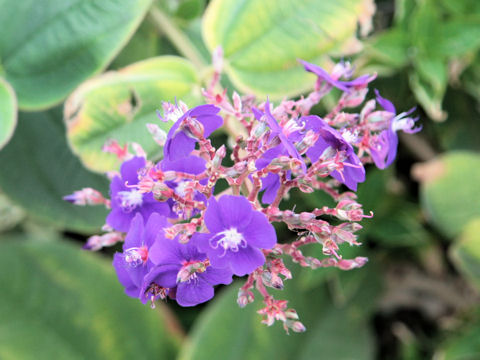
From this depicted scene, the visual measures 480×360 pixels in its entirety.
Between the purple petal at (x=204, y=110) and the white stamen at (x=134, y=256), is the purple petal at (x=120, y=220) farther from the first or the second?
the purple petal at (x=204, y=110)

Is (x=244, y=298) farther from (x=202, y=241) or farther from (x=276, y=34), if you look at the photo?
(x=276, y=34)

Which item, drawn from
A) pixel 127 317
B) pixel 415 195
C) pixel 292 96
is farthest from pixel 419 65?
pixel 127 317

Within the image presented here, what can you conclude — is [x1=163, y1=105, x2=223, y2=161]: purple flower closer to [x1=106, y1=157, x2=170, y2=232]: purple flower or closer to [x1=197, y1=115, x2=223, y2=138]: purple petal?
[x1=197, y1=115, x2=223, y2=138]: purple petal

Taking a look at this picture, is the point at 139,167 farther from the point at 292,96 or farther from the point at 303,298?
the point at 303,298

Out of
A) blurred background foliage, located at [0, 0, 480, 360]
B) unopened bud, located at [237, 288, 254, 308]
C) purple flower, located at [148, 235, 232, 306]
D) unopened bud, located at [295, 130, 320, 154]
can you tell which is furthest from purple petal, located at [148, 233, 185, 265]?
blurred background foliage, located at [0, 0, 480, 360]

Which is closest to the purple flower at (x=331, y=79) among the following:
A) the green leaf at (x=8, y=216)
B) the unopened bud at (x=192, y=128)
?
the unopened bud at (x=192, y=128)

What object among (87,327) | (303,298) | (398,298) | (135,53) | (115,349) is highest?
(135,53)
